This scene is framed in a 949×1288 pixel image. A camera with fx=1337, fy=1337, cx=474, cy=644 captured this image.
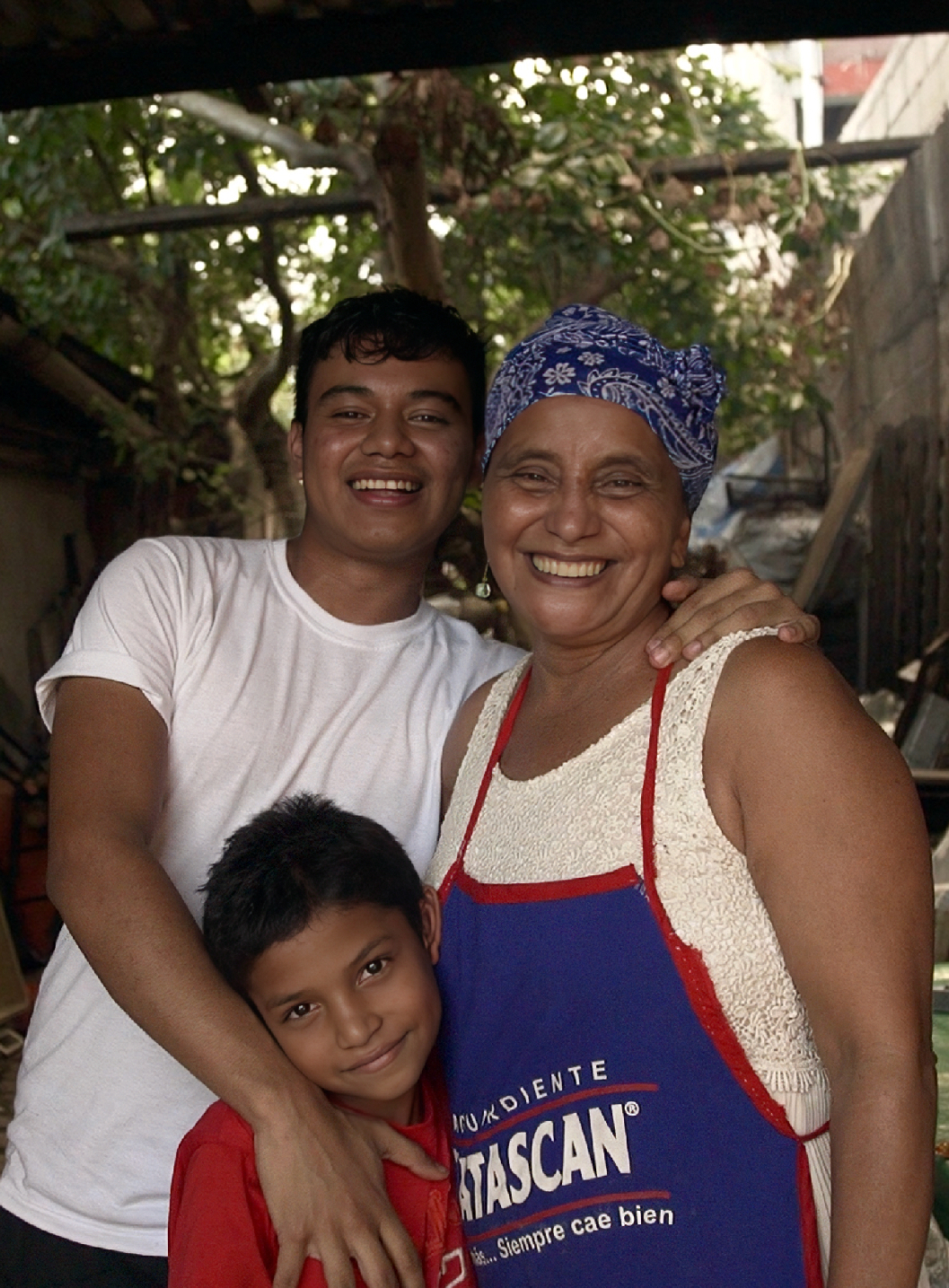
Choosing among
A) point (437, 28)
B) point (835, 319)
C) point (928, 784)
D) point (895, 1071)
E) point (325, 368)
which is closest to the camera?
point (895, 1071)

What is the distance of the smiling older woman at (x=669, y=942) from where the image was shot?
1.39 metres

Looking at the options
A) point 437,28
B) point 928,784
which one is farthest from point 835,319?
point 437,28

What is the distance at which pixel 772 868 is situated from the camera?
1.44 meters

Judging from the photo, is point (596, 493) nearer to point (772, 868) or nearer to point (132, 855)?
point (772, 868)

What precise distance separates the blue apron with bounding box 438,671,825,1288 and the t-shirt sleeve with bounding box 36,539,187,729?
2.15 ft

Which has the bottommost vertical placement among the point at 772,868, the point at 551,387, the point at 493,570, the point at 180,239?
the point at 772,868

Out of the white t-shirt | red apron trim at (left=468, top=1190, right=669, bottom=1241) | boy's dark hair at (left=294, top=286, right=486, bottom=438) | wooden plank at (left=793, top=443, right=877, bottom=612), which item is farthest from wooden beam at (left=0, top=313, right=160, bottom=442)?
red apron trim at (left=468, top=1190, right=669, bottom=1241)

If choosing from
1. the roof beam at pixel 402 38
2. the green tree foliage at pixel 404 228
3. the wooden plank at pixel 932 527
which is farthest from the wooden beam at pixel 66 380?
the wooden plank at pixel 932 527

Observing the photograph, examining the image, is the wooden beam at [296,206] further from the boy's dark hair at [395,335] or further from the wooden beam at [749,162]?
the boy's dark hair at [395,335]

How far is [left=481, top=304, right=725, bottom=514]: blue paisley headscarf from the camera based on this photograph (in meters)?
1.75

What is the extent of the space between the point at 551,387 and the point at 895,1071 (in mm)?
941

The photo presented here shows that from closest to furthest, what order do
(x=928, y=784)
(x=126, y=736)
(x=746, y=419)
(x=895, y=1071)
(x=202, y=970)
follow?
(x=895, y=1071), (x=202, y=970), (x=126, y=736), (x=928, y=784), (x=746, y=419)

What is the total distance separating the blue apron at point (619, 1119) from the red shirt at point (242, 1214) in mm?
47

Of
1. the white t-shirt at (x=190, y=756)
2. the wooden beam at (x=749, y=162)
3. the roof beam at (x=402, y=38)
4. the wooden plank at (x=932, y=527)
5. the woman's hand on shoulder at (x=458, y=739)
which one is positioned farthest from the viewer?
the wooden plank at (x=932, y=527)
